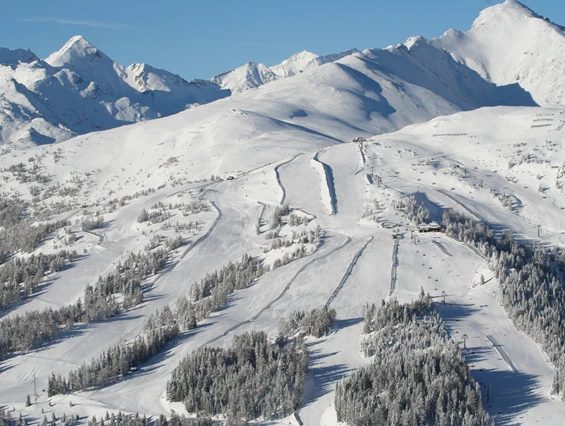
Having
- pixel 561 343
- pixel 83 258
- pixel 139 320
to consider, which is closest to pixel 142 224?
pixel 83 258

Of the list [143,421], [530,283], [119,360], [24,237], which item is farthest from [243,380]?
[24,237]

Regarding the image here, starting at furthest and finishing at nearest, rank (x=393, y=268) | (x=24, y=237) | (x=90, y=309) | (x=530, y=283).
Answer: (x=24, y=237) < (x=393, y=268) < (x=90, y=309) < (x=530, y=283)

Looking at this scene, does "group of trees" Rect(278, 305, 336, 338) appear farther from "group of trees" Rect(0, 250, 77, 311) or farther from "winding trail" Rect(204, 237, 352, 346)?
"group of trees" Rect(0, 250, 77, 311)

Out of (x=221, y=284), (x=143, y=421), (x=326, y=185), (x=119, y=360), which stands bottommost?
(x=143, y=421)

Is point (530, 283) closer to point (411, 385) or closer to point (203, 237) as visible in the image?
point (411, 385)

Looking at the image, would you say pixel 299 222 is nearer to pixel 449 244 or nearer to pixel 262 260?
pixel 262 260

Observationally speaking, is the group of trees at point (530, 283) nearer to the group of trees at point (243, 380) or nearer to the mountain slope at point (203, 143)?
the group of trees at point (243, 380)

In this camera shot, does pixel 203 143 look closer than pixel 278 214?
No

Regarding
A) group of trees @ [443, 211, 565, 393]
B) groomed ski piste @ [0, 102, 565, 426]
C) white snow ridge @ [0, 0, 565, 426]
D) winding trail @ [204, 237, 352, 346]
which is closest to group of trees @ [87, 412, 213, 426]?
white snow ridge @ [0, 0, 565, 426]
